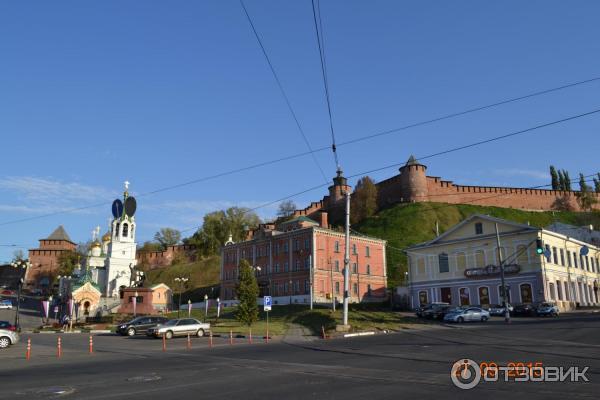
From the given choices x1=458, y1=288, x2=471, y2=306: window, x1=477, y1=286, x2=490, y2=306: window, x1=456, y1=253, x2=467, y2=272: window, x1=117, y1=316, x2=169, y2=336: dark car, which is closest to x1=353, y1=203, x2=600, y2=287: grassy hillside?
x1=456, y1=253, x2=467, y2=272: window

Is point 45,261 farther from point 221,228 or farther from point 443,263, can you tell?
point 443,263

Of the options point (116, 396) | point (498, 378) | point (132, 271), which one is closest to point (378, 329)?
point (498, 378)

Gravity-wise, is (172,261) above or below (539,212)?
below

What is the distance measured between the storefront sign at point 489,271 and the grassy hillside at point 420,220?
31355mm

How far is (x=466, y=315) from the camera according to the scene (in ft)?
130

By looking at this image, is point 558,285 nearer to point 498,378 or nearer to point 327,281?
point 327,281

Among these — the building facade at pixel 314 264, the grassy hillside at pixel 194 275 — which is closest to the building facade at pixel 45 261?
the grassy hillside at pixel 194 275

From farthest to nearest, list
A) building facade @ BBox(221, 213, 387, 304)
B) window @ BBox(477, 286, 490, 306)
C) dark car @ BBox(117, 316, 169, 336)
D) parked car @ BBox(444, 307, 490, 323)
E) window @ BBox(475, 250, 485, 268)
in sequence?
building facade @ BBox(221, 213, 387, 304)
window @ BBox(475, 250, 485, 268)
window @ BBox(477, 286, 490, 306)
parked car @ BBox(444, 307, 490, 323)
dark car @ BBox(117, 316, 169, 336)

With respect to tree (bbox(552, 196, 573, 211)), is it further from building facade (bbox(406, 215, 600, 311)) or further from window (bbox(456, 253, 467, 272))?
window (bbox(456, 253, 467, 272))

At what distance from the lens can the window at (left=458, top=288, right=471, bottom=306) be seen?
53.6 m

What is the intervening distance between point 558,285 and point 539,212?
70.1m

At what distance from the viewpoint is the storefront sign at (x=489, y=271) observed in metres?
50.1

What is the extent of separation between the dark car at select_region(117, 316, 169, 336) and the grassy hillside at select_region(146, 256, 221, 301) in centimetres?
5278

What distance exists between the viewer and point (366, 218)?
366 feet
